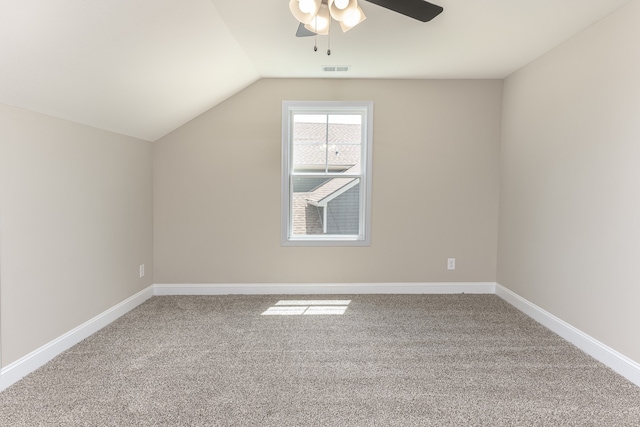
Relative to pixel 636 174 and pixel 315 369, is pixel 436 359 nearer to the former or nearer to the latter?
pixel 315 369

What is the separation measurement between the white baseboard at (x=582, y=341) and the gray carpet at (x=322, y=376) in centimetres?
6

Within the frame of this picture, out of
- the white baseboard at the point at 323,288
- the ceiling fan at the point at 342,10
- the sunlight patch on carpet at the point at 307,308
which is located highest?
the ceiling fan at the point at 342,10

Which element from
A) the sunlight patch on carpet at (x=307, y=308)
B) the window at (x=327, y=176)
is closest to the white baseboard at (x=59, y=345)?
the sunlight patch on carpet at (x=307, y=308)

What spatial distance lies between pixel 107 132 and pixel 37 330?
1549mm

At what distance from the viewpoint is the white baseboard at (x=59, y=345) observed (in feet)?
6.71

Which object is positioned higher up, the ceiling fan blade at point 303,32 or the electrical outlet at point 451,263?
the ceiling fan blade at point 303,32

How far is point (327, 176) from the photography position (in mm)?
3855

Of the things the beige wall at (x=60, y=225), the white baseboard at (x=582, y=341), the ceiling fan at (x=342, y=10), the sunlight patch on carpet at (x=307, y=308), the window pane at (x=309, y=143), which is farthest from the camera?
the window pane at (x=309, y=143)

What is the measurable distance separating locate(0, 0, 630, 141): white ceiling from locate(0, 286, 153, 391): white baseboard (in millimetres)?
1493

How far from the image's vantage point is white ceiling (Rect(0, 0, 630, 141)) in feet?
5.90

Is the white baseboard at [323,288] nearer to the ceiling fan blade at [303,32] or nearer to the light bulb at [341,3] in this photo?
the ceiling fan blade at [303,32]

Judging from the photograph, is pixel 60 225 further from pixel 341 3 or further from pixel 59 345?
pixel 341 3

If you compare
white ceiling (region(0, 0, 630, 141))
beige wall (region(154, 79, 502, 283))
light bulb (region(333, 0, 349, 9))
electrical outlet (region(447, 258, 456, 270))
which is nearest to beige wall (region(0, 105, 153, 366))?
white ceiling (region(0, 0, 630, 141))

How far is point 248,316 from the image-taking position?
3.18m
